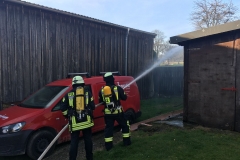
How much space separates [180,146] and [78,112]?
237 centimetres

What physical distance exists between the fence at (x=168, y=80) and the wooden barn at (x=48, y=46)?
435 cm

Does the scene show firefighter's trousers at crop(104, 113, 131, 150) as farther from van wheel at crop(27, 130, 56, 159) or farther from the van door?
van wheel at crop(27, 130, 56, 159)

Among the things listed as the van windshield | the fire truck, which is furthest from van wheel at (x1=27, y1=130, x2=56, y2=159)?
the van windshield

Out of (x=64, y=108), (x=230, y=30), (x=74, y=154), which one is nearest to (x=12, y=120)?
(x=64, y=108)

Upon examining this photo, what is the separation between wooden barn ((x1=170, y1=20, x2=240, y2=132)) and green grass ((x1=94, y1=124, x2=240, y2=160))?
0.57m

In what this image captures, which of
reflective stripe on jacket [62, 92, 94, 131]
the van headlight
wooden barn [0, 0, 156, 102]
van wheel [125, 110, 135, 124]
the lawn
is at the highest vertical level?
wooden barn [0, 0, 156, 102]

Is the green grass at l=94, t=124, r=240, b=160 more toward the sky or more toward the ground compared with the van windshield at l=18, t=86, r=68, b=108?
more toward the ground

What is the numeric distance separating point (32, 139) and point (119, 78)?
10.9 ft

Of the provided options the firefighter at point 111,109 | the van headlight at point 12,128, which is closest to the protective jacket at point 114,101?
the firefighter at point 111,109

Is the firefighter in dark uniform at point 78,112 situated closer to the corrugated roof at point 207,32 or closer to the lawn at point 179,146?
the lawn at point 179,146

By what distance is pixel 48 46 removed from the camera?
8.34 metres

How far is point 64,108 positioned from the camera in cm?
427

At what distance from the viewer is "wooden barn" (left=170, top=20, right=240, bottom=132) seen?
561 cm

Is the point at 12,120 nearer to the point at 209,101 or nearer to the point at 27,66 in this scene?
the point at 27,66
